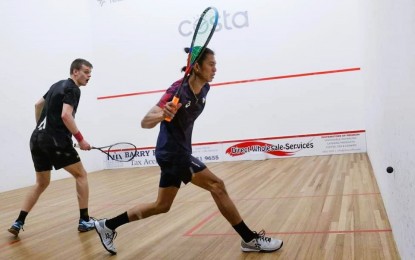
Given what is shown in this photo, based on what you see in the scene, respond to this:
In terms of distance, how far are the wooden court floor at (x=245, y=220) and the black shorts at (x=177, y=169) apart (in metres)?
0.39

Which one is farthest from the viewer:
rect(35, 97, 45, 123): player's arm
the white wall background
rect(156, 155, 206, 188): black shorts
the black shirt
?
the white wall background

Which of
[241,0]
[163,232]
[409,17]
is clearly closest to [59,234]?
[163,232]

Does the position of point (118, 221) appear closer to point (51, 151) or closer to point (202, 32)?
point (51, 151)

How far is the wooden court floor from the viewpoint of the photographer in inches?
79.0

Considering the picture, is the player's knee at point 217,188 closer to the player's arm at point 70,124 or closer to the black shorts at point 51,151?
the player's arm at point 70,124

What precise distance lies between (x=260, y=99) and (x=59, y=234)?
385 centimetres

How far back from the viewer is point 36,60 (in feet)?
19.2

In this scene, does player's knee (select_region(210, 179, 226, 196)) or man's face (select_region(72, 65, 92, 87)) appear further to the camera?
man's face (select_region(72, 65, 92, 87))

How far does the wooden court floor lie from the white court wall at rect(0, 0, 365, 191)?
134 centimetres

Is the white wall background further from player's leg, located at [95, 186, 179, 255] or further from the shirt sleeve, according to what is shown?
player's leg, located at [95, 186, 179, 255]

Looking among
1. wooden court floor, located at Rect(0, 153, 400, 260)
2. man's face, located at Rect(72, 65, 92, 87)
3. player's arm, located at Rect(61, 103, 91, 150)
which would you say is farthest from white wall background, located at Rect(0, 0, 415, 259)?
player's arm, located at Rect(61, 103, 91, 150)

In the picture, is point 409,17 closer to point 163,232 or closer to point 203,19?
point 203,19

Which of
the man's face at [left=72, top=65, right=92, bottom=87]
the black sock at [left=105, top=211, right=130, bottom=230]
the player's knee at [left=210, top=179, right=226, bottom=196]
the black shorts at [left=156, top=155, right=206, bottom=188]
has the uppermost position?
the man's face at [left=72, top=65, right=92, bottom=87]

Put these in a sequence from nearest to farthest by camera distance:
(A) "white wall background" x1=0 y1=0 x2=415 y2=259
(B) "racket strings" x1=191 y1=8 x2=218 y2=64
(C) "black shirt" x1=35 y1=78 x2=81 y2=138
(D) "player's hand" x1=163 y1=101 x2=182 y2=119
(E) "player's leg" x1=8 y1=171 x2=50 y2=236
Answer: (D) "player's hand" x1=163 y1=101 x2=182 y2=119, (B) "racket strings" x1=191 y1=8 x2=218 y2=64, (C) "black shirt" x1=35 y1=78 x2=81 y2=138, (E) "player's leg" x1=8 y1=171 x2=50 y2=236, (A) "white wall background" x1=0 y1=0 x2=415 y2=259
